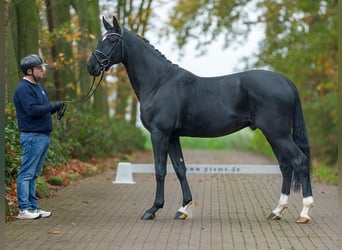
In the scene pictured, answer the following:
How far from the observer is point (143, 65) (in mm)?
10734

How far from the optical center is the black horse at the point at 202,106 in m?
10.1

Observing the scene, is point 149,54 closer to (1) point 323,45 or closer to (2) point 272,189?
(2) point 272,189

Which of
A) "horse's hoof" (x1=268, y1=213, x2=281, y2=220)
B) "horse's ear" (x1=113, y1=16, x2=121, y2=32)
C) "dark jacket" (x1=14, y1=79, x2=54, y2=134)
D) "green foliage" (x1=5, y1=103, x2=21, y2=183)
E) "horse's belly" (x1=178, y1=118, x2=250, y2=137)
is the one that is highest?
"horse's ear" (x1=113, y1=16, x2=121, y2=32)

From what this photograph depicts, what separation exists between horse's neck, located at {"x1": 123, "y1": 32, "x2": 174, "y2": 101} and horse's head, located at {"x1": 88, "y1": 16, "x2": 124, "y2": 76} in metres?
0.14

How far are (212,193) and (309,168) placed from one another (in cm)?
418

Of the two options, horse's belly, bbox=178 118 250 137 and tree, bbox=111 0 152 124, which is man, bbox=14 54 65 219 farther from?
tree, bbox=111 0 152 124

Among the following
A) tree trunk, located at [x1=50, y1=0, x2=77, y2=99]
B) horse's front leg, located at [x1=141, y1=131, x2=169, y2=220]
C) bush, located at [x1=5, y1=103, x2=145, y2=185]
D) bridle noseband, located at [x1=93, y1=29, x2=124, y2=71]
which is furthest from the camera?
tree trunk, located at [x1=50, y1=0, x2=77, y2=99]

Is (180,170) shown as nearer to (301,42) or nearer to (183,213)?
(183,213)

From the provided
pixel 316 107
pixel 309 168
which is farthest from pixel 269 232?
pixel 316 107

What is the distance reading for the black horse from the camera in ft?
33.2

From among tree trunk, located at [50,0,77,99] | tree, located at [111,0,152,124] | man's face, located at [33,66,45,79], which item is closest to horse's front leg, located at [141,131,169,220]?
man's face, located at [33,66,45,79]

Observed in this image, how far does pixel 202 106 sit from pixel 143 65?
107cm

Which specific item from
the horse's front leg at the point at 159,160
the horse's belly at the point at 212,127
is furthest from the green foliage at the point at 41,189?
the horse's belly at the point at 212,127

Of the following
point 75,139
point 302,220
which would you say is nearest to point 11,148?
point 302,220
